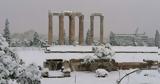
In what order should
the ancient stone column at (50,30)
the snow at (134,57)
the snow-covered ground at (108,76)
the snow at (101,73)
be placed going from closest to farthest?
the snow-covered ground at (108,76) < the snow at (101,73) < the snow at (134,57) < the ancient stone column at (50,30)

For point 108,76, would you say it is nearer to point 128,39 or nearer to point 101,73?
point 101,73

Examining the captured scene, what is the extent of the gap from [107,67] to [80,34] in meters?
10.9

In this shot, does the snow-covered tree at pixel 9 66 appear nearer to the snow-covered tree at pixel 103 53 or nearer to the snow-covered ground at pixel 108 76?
the snow-covered ground at pixel 108 76

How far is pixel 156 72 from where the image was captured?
1042cm

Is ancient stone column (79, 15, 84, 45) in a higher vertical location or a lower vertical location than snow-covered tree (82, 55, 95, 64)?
higher

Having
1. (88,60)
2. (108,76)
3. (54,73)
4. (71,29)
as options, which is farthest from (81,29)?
(108,76)

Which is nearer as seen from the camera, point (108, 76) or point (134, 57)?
point (108, 76)

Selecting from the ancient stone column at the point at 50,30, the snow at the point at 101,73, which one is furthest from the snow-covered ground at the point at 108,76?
the ancient stone column at the point at 50,30

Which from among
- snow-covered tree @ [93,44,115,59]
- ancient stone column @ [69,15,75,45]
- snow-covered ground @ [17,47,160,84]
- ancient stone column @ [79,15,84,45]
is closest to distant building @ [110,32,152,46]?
ancient stone column @ [79,15,84,45]

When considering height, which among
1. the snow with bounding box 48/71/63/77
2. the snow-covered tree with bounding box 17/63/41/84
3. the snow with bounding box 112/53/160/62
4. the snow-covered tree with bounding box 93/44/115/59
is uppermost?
the snow-covered tree with bounding box 17/63/41/84

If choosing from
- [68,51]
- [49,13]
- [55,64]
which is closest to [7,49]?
[55,64]

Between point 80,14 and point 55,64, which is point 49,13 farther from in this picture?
point 55,64

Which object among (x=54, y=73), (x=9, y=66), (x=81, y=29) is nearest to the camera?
(x=9, y=66)

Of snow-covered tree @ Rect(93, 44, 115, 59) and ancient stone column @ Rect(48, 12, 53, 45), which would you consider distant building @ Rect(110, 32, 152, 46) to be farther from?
snow-covered tree @ Rect(93, 44, 115, 59)
